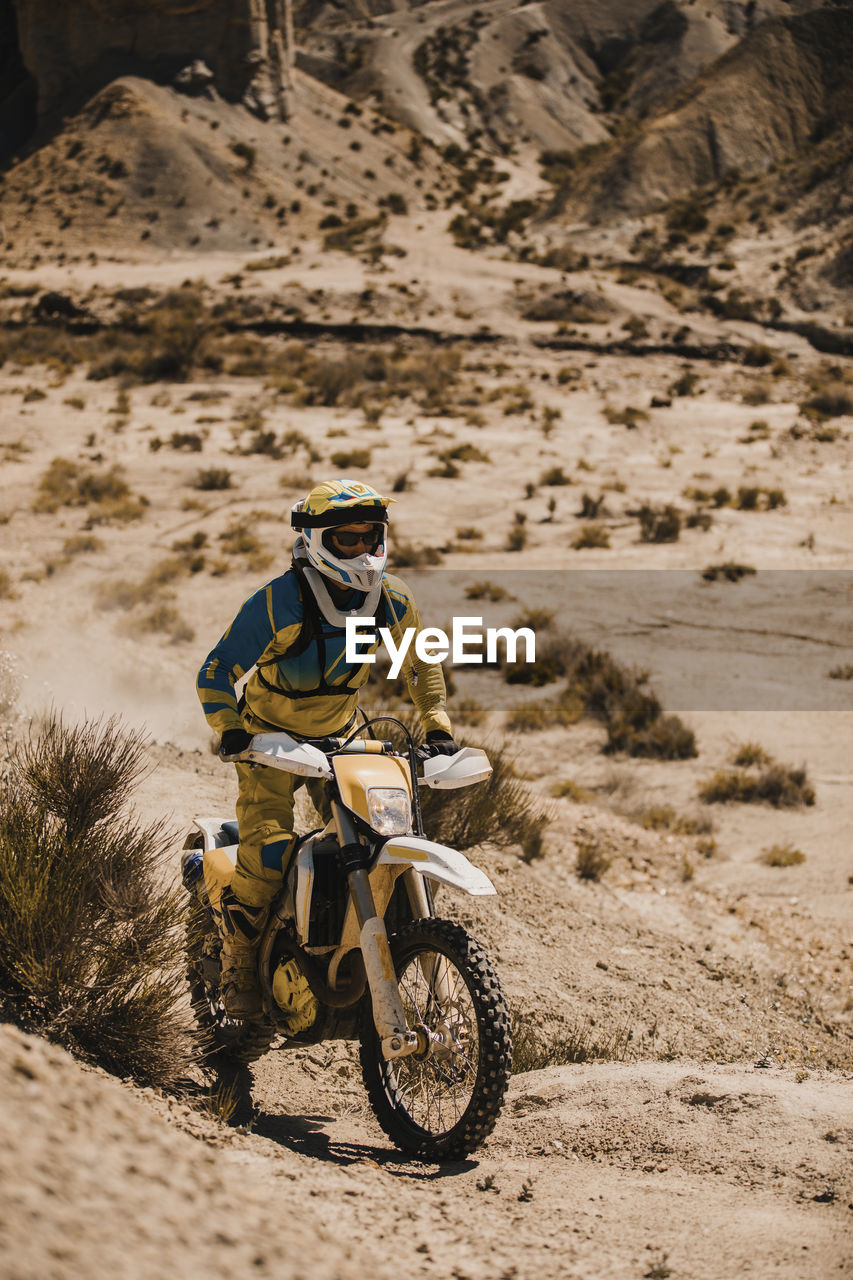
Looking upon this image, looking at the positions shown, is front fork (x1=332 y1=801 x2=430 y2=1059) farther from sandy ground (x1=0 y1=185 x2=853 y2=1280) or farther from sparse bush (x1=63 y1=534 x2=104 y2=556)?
sparse bush (x1=63 y1=534 x2=104 y2=556)

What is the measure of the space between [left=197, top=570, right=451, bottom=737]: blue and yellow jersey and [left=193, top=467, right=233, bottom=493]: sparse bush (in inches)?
603

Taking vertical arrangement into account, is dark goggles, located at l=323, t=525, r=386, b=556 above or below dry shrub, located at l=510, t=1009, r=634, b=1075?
above

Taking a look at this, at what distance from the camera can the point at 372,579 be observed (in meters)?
3.81

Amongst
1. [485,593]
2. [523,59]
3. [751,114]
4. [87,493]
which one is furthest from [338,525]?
[523,59]

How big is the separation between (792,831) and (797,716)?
275cm

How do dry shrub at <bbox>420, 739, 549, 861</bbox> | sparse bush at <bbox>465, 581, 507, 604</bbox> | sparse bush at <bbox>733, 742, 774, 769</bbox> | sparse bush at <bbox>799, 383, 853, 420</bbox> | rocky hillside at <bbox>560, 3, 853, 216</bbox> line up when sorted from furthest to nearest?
rocky hillside at <bbox>560, 3, 853, 216</bbox>
sparse bush at <bbox>799, 383, 853, 420</bbox>
sparse bush at <bbox>465, 581, 507, 604</bbox>
sparse bush at <bbox>733, 742, 774, 769</bbox>
dry shrub at <bbox>420, 739, 549, 861</bbox>

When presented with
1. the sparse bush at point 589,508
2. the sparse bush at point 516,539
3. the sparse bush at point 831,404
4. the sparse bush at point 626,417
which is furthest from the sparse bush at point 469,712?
the sparse bush at point 831,404

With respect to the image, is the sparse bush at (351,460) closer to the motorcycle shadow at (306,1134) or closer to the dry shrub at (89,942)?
the dry shrub at (89,942)

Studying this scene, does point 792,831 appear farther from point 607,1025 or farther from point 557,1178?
point 557,1178

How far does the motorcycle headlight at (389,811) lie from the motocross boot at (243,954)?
2.57 feet

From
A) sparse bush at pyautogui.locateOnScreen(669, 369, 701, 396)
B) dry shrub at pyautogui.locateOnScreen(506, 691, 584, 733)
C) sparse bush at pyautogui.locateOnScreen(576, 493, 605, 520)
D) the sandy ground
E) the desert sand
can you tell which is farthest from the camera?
sparse bush at pyautogui.locateOnScreen(669, 369, 701, 396)

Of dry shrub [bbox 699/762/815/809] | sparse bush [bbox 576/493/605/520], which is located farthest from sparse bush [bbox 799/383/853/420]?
dry shrub [bbox 699/762/815/809]

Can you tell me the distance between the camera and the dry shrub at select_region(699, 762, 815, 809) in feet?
31.6

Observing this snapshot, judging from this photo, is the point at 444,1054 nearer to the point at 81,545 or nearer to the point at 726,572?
the point at 81,545
